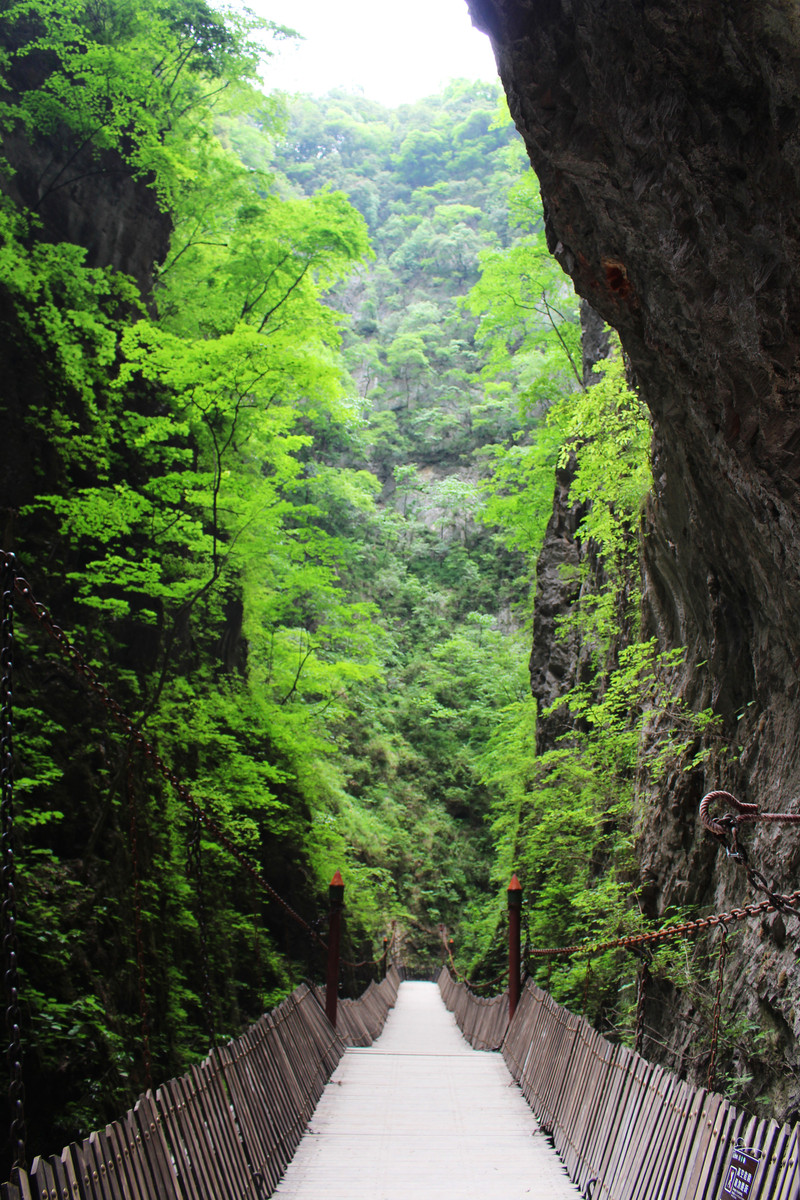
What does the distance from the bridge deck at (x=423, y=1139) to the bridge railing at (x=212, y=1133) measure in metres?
0.19

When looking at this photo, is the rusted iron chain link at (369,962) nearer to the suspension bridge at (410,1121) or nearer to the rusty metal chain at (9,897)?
the suspension bridge at (410,1121)

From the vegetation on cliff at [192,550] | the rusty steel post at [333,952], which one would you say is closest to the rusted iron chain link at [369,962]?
the vegetation on cliff at [192,550]

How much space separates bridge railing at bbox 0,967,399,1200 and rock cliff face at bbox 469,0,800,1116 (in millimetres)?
2310

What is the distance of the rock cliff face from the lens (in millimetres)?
3373

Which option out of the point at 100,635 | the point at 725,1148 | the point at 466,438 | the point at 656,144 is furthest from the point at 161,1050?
the point at 466,438

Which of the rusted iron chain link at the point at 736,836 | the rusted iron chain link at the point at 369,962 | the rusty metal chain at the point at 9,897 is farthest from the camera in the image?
the rusted iron chain link at the point at 369,962

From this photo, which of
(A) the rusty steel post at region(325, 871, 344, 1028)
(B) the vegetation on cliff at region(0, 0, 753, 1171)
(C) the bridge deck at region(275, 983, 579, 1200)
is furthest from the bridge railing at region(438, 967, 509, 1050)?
(A) the rusty steel post at region(325, 871, 344, 1028)

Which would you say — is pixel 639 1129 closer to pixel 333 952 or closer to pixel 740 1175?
pixel 740 1175

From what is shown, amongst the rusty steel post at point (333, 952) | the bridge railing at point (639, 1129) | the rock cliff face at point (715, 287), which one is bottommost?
the rusty steel post at point (333, 952)

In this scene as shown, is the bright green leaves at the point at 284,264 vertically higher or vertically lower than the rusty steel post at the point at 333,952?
higher

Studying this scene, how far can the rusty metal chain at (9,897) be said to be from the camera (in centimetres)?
173

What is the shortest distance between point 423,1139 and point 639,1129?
1706 millimetres

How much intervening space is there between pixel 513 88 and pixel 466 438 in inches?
1297

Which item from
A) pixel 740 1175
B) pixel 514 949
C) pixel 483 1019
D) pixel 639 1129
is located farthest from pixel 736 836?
pixel 483 1019
